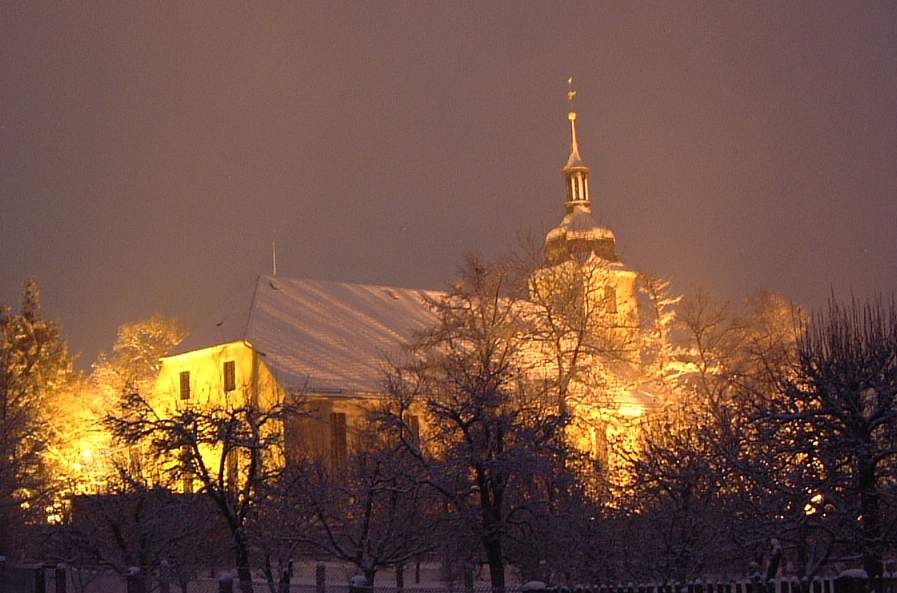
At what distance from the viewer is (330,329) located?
203ft

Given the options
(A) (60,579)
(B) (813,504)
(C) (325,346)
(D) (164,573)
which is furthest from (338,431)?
(B) (813,504)

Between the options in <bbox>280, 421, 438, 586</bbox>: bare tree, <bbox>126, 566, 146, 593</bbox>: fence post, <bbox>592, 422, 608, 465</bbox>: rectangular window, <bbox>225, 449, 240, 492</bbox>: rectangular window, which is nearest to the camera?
<bbox>126, 566, 146, 593</bbox>: fence post

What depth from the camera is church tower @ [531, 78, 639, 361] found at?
45.5 metres

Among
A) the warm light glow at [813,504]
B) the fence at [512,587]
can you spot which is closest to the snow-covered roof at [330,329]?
the fence at [512,587]

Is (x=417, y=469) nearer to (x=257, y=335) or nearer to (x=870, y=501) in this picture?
(x=870, y=501)

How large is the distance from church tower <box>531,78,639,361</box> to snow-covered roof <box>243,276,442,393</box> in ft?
26.4

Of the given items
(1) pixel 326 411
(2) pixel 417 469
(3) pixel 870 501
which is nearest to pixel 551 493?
(2) pixel 417 469

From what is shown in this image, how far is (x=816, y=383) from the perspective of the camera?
20.6 metres

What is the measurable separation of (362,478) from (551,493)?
338cm

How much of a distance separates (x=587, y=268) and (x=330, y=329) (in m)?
17.9

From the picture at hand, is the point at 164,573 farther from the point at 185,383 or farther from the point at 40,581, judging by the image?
the point at 185,383

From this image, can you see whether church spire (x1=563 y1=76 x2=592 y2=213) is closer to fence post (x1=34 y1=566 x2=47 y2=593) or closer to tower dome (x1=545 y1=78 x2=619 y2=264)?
tower dome (x1=545 y1=78 x2=619 y2=264)

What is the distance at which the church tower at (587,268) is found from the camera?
149ft

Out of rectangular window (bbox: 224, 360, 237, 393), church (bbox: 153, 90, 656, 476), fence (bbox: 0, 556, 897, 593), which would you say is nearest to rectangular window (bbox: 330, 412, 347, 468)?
church (bbox: 153, 90, 656, 476)
